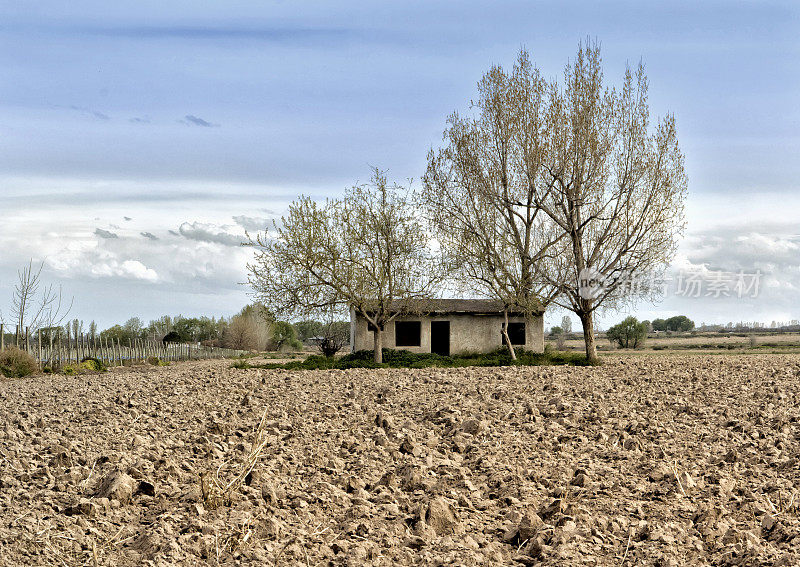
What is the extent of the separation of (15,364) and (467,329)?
16663mm

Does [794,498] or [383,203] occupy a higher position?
[383,203]

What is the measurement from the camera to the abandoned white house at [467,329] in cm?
2945

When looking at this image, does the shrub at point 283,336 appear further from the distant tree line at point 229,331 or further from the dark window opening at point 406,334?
the dark window opening at point 406,334

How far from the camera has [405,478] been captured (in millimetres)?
6148

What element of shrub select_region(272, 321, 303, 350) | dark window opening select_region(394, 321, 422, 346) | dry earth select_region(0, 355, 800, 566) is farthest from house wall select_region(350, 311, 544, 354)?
shrub select_region(272, 321, 303, 350)

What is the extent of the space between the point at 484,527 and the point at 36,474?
13.1 ft

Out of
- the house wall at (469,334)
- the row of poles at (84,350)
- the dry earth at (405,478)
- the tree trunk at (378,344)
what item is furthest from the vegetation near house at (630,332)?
the dry earth at (405,478)

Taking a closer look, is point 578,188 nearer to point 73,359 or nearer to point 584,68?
point 584,68

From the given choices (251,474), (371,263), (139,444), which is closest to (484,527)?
(251,474)

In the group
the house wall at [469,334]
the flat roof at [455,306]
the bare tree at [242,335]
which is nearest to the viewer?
the flat roof at [455,306]

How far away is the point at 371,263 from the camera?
26922 millimetres

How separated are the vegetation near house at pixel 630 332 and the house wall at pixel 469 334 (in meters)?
27.7

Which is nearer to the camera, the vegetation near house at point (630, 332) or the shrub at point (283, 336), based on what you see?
the vegetation near house at point (630, 332)

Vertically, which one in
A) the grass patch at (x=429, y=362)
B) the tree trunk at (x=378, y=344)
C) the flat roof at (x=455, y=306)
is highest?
the flat roof at (x=455, y=306)
